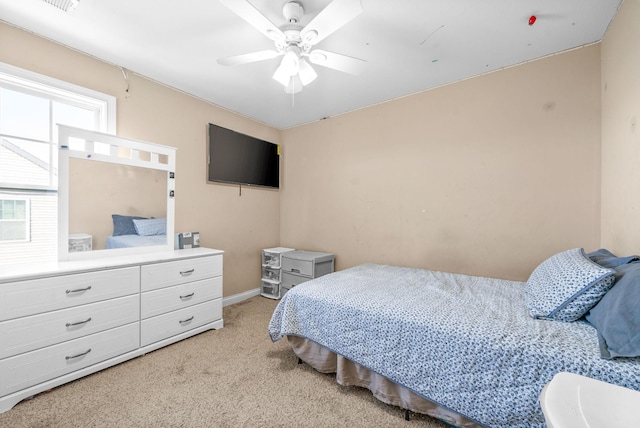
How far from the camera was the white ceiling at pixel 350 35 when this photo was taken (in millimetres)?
1664

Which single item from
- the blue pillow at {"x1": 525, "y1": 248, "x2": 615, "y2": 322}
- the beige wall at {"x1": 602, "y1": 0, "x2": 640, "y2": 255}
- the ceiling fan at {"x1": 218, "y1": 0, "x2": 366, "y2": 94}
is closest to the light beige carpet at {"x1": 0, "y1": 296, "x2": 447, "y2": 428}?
the blue pillow at {"x1": 525, "y1": 248, "x2": 615, "y2": 322}

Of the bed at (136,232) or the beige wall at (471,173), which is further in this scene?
the bed at (136,232)

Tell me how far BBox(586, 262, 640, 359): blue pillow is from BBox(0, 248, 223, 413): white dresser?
2.69 metres

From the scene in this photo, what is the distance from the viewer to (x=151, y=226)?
2.51 m

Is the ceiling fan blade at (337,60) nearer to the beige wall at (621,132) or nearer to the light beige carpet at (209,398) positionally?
the beige wall at (621,132)

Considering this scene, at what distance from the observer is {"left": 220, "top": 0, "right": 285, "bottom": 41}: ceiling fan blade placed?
131 cm

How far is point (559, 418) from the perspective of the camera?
1.75 feet

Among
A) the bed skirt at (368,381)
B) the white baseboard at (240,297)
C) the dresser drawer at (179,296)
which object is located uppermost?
the dresser drawer at (179,296)

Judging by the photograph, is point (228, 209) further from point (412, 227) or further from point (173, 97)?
point (412, 227)

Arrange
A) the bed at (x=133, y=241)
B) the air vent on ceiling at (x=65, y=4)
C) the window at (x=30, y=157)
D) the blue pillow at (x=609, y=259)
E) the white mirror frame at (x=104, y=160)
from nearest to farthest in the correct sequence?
the blue pillow at (x=609, y=259) < the air vent on ceiling at (x=65, y=4) < the window at (x=30, y=157) < the white mirror frame at (x=104, y=160) < the bed at (x=133, y=241)

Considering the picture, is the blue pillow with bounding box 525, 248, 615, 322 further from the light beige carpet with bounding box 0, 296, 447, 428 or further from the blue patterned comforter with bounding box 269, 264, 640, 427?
the light beige carpet with bounding box 0, 296, 447, 428

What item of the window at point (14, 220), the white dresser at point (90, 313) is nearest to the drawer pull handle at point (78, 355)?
the white dresser at point (90, 313)

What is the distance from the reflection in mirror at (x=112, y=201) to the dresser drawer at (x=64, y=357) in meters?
0.73

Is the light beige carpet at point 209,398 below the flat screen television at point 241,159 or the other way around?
below
